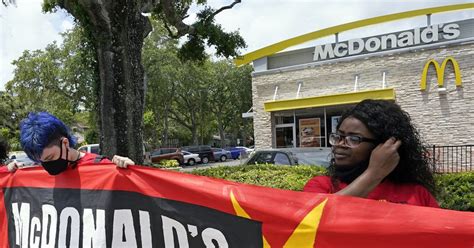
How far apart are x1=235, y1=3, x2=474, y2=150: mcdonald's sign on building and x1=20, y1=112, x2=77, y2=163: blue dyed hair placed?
12.0 meters

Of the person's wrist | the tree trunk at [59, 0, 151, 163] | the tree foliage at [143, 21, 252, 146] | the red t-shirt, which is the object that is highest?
the tree foliage at [143, 21, 252, 146]

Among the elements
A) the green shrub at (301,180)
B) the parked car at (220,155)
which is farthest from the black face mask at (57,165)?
the parked car at (220,155)

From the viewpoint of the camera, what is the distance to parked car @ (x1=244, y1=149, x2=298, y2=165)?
1128 cm

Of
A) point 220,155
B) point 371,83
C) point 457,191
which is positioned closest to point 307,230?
point 457,191

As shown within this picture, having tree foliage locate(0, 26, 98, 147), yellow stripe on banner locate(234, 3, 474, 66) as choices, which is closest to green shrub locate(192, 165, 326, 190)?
yellow stripe on banner locate(234, 3, 474, 66)

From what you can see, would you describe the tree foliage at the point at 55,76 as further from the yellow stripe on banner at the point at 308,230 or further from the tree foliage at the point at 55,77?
the yellow stripe on banner at the point at 308,230

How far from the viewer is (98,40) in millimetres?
8148

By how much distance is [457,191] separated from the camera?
5.73m

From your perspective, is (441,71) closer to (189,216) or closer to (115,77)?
(115,77)

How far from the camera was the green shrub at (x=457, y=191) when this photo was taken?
5352 mm

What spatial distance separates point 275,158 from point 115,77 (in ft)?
16.3

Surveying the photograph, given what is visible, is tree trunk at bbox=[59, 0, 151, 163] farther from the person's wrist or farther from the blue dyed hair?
the person's wrist

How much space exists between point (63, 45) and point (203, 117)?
1877cm

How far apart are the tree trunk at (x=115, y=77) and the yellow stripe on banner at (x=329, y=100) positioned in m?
11.1
